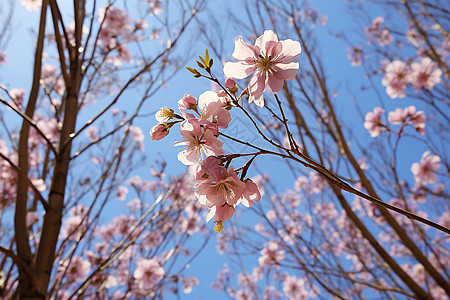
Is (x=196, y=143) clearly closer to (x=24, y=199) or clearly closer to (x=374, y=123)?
(x=24, y=199)

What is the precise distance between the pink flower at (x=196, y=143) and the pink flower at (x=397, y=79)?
2698 millimetres

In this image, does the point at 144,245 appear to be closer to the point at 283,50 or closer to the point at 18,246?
the point at 18,246

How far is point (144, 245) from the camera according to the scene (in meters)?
4.18

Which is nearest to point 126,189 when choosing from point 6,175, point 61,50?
point 6,175

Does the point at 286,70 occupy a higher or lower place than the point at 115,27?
lower

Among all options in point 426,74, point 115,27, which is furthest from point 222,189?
point 426,74

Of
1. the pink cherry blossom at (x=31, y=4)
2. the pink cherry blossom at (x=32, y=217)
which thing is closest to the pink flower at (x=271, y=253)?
the pink cherry blossom at (x=32, y=217)

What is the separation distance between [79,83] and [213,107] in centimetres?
122

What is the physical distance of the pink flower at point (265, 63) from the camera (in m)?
0.78

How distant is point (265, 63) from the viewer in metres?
0.80

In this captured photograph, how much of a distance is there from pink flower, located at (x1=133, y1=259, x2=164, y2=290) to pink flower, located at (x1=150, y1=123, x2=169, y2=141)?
2305 mm

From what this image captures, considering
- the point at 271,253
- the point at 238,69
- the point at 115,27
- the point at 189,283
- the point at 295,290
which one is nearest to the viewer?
the point at 238,69

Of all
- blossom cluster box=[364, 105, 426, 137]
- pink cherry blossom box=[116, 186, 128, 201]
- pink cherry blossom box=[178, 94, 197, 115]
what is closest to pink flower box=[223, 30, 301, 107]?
pink cherry blossom box=[178, 94, 197, 115]

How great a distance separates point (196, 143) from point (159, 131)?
9cm
